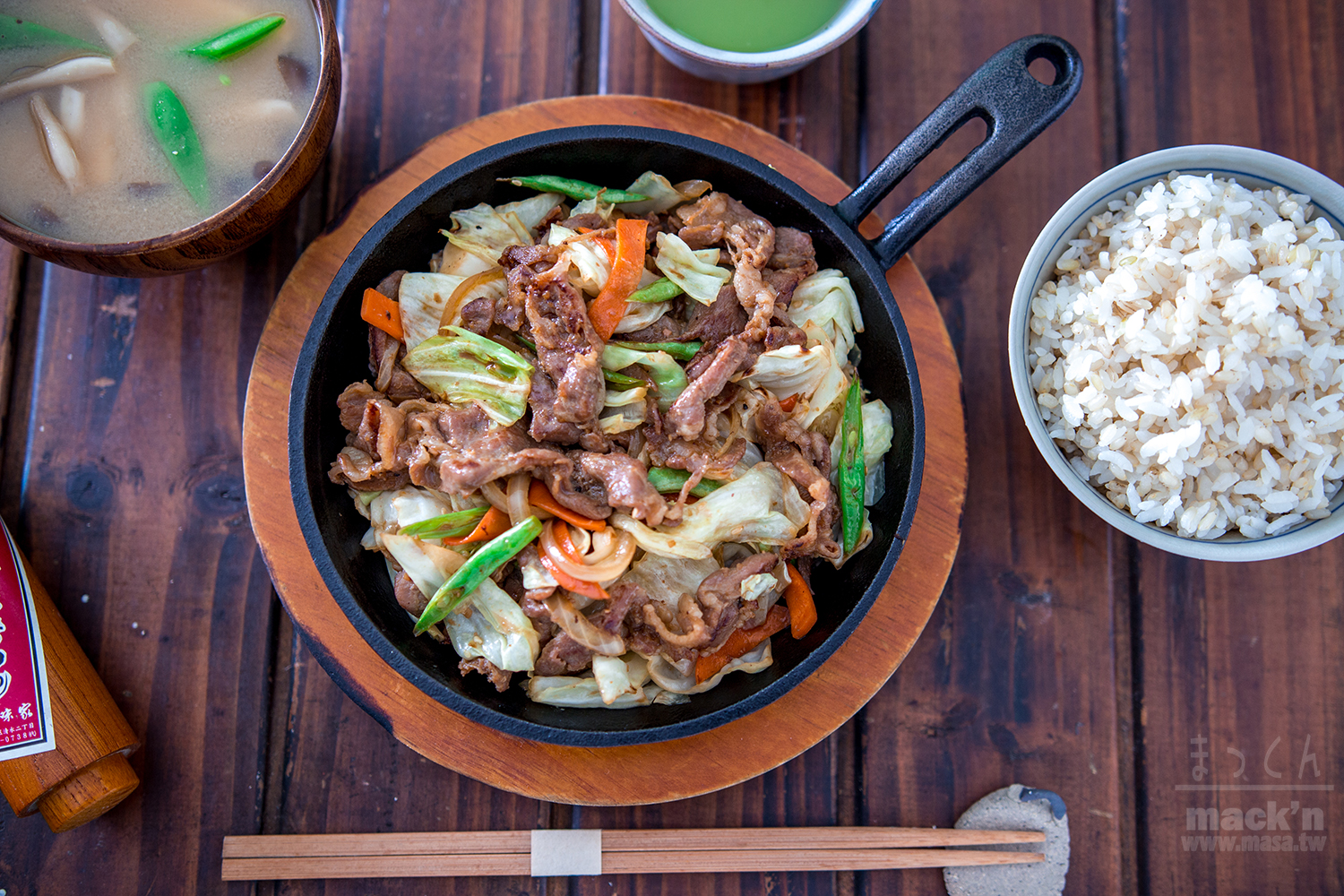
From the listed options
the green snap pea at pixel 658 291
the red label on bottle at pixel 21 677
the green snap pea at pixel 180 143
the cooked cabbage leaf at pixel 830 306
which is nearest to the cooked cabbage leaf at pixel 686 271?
the green snap pea at pixel 658 291

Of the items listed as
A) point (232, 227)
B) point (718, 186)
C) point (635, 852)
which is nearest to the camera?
point (232, 227)

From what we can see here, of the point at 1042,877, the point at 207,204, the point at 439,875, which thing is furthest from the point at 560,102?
the point at 1042,877

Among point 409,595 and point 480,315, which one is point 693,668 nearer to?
point 409,595

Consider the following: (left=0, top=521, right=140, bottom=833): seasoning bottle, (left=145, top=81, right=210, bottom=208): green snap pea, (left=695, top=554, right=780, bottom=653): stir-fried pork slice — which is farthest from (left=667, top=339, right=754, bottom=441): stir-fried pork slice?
(left=0, top=521, right=140, bottom=833): seasoning bottle

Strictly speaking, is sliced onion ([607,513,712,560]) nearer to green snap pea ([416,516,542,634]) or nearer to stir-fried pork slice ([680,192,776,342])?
green snap pea ([416,516,542,634])

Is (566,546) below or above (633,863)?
above

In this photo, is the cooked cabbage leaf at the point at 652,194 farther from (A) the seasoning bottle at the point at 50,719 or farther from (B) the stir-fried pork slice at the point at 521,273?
(A) the seasoning bottle at the point at 50,719

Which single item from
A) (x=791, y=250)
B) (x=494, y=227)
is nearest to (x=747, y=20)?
(x=791, y=250)
